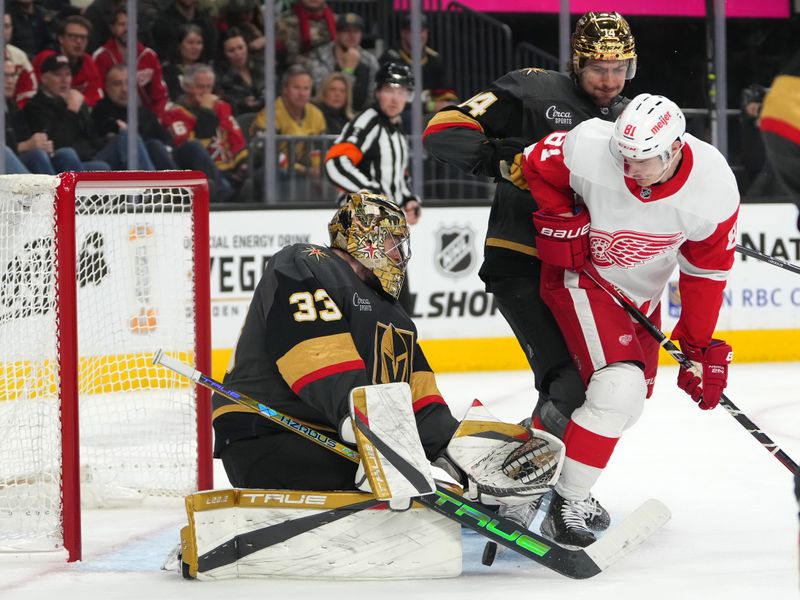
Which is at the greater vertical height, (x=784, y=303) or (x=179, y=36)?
(x=179, y=36)

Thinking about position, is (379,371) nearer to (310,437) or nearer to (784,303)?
(310,437)

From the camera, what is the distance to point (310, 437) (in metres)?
2.37

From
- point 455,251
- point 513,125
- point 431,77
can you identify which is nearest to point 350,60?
point 431,77

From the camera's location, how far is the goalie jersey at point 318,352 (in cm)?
230

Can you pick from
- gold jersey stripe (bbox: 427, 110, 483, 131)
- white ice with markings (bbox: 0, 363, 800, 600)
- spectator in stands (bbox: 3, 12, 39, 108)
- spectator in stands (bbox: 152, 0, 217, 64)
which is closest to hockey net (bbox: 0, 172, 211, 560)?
white ice with markings (bbox: 0, 363, 800, 600)

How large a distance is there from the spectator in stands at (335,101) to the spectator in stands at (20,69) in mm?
1238

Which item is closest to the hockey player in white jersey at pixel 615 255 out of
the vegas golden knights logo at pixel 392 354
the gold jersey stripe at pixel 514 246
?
the gold jersey stripe at pixel 514 246

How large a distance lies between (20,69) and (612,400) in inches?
149

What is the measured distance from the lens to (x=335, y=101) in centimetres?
599

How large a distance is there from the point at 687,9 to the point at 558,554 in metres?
5.35

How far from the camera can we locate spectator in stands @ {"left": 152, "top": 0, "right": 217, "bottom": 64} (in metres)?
5.93

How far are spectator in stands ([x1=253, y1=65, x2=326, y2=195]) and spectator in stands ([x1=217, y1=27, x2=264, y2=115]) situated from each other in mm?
128

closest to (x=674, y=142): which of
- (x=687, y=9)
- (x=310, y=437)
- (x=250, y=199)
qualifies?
Result: (x=310, y=437)

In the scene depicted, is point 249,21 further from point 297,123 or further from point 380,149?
point 380,149
